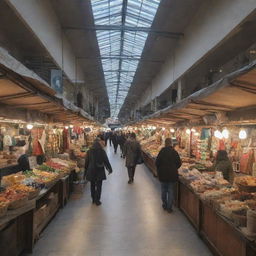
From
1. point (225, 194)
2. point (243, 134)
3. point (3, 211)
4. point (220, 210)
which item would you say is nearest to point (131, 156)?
point (243, 134)

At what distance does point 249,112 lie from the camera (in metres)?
5.34

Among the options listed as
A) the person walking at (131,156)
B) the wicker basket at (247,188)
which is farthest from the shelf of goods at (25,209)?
the wicker basket at (247,188)

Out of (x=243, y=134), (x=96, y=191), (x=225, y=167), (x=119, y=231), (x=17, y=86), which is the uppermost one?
(x=17, y=86)

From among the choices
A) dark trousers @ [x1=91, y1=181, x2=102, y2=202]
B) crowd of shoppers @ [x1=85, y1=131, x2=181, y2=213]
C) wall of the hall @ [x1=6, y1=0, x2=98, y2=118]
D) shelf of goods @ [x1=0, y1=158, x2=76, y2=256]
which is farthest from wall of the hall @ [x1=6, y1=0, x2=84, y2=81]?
dark trousers @ [x1=91, y1=181, x2=102, y2=202]

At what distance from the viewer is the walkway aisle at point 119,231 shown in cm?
414

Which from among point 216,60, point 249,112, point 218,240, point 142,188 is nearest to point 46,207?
point 218,240

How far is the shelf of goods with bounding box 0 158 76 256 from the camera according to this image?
3.55 metres

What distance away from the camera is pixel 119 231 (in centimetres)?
493

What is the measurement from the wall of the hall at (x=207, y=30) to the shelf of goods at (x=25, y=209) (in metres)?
5.23

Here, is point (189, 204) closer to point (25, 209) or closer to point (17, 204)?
point (25, 209)

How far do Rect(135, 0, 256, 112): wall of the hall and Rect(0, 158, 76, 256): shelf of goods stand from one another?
523 centimetres

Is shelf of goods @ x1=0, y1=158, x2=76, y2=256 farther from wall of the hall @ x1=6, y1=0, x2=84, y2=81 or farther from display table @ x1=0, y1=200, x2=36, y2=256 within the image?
wall of the hall @ x1=6, y1=0, x2=84, y2=81

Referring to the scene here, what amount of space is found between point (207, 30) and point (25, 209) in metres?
6.45

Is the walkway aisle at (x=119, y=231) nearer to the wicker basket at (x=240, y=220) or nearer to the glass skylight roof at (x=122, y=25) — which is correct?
the wicker basket at (x=240, y=220)
